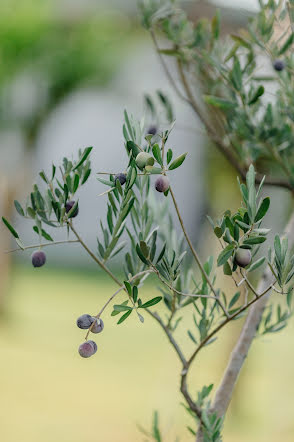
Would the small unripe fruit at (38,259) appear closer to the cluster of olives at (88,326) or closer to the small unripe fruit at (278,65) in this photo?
the cluster of olives at (88,326)

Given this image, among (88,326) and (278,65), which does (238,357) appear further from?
(278,65)

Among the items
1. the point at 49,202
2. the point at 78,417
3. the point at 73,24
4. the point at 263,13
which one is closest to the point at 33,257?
the point at 49,202

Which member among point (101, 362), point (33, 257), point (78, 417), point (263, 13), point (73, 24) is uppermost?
point (263, 13)

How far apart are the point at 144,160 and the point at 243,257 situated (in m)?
0.11

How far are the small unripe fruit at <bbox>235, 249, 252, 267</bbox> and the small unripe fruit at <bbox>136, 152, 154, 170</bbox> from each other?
11cm

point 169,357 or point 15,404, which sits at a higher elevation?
point 169,357

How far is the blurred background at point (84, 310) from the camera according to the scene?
4055 mm

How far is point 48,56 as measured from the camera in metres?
7.16

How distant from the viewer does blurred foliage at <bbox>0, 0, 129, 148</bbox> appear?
686cm

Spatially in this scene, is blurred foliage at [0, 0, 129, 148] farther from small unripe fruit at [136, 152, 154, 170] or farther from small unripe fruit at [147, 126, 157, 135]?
small unripe fruit at [136, 152, 154, 170]

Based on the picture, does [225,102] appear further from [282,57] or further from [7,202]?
[7,202]

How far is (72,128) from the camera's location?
14.1m

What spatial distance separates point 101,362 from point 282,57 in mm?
5916

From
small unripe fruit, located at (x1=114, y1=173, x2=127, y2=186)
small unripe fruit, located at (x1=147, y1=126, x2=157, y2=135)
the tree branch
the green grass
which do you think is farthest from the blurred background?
small unripe fruit, located at (x1=114, y1=173, x2=127, y2=186)
